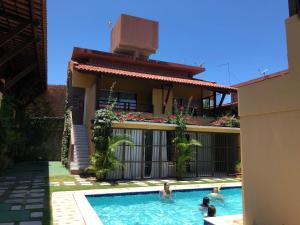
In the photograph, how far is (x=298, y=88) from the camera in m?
4.40

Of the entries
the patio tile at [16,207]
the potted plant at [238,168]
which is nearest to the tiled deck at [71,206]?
the patio tile at [16,207]

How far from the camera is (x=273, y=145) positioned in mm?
4738

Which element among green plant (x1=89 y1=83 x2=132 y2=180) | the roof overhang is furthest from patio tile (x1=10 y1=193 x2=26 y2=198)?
the roof overhang

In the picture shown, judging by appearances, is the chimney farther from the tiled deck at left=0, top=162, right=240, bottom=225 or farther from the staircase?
the tiled deck at left=0, top=162, right=240, bottom=225

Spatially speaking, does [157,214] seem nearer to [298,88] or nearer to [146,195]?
[146,195]

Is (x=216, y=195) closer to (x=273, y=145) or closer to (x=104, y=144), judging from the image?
(x=104, y=144)

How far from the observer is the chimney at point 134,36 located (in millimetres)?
24203

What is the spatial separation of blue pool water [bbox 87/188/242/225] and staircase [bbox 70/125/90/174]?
5.42m

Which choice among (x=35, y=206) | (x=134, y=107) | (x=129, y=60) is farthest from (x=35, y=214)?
(x=129, y=60)

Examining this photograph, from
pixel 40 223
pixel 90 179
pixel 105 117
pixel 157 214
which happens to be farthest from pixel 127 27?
pixel 40 223

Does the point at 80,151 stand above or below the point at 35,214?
above

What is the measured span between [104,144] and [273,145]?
9609 millimetres

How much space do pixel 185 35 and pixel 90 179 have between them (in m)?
11.7

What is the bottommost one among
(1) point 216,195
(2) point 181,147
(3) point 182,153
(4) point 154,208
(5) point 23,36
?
(4) point 154,208
